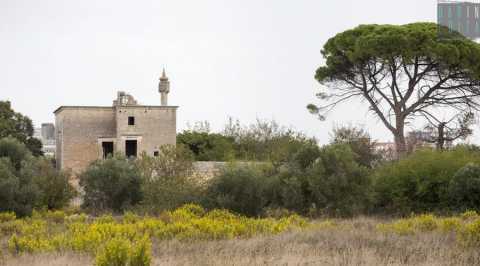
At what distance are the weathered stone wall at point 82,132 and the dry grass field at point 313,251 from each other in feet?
85.9

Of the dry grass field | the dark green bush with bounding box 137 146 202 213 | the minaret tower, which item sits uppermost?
the minaret tower

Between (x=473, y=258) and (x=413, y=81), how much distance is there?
2028 cm

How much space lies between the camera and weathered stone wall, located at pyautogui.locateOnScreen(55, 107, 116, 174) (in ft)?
118

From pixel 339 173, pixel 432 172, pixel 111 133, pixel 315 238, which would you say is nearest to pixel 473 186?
pixel 432 172

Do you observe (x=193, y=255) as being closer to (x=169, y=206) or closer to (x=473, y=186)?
(x=169, y=206)

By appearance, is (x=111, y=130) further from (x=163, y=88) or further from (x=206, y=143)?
(x=206, y=143)

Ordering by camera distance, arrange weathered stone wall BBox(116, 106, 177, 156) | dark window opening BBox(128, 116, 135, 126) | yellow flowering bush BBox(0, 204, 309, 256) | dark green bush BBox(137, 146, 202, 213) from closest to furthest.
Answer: yellow flowering bush BBox(0, 204, 309, 256) < dark green bush BBox(137, 146, 202, 213) < weathered stone wall BBox(116, 106, 177, 156) < dark window opening BBox(128, 116, 135, 126)

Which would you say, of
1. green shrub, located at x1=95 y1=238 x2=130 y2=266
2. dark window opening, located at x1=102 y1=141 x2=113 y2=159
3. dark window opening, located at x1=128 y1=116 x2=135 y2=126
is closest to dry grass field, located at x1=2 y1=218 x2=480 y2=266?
green shrub, located at x1=95 y1=238 x2=130 y2=266

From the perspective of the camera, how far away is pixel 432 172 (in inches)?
728

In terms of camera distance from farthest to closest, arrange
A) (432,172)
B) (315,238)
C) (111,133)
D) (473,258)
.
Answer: (111,133) → (432,172) → (315,238) → (473,258)

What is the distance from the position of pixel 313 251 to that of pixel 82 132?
28.6m

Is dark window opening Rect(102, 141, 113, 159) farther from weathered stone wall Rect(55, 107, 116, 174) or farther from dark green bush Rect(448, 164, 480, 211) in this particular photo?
dark green bush Rect(448, 164, 480, 211)

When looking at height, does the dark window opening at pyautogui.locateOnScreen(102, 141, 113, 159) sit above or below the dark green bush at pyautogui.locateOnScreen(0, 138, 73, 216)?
above

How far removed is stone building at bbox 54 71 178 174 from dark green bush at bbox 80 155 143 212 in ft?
53.2
